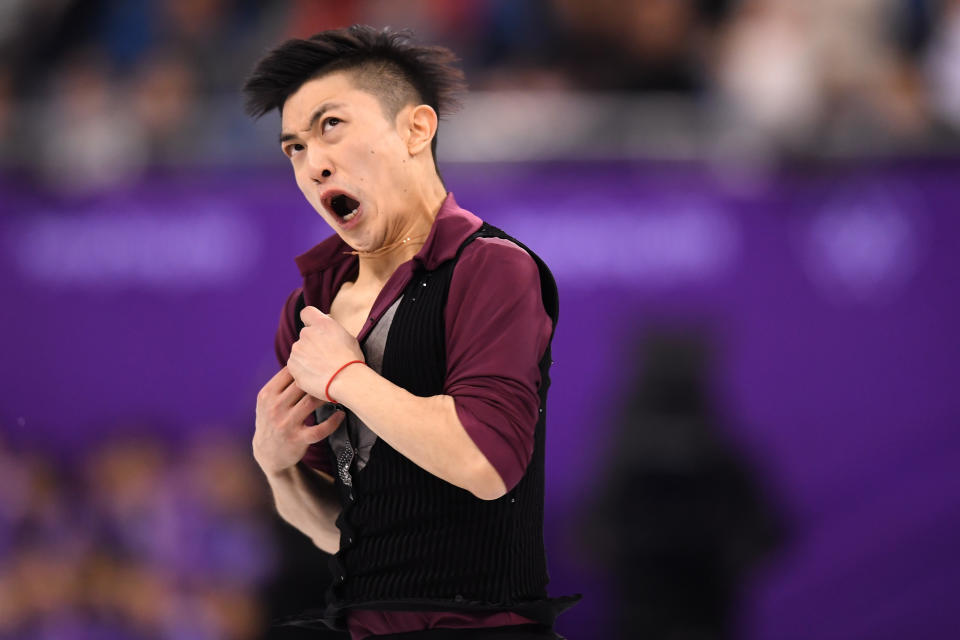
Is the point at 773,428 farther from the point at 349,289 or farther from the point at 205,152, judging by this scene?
the point at 349,289

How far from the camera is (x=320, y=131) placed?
2273mm

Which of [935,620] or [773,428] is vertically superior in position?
[773,428]

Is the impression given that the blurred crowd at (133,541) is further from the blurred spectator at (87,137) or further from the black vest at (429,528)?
the black vest at (429,528)

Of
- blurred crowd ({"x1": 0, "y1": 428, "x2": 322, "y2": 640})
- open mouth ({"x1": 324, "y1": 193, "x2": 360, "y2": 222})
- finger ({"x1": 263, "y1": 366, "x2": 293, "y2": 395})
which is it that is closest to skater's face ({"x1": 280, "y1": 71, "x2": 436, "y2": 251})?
open mouth ({"x1": 324, "y1": 193, "x2": 360, "y2": 222})

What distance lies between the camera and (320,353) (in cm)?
217

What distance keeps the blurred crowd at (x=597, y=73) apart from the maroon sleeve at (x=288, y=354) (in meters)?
3.11

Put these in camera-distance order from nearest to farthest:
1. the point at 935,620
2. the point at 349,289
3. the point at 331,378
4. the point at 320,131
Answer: the point at 331,378
the point at 320,131
the point at 349,289
the point at 935,620

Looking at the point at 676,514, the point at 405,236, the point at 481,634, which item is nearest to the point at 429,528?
the point at 481,634

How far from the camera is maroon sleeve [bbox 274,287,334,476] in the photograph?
2.43 metres

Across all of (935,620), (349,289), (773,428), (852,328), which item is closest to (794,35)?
(852,328)

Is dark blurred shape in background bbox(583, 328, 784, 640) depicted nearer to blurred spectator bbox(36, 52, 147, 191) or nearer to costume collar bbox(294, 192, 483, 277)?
blurred spectator bbox(36, 52, 147, 191)

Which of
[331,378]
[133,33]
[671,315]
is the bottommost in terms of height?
[331,378]

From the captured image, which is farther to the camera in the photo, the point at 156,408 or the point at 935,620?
the point at 156,408

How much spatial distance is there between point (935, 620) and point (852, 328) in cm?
126
